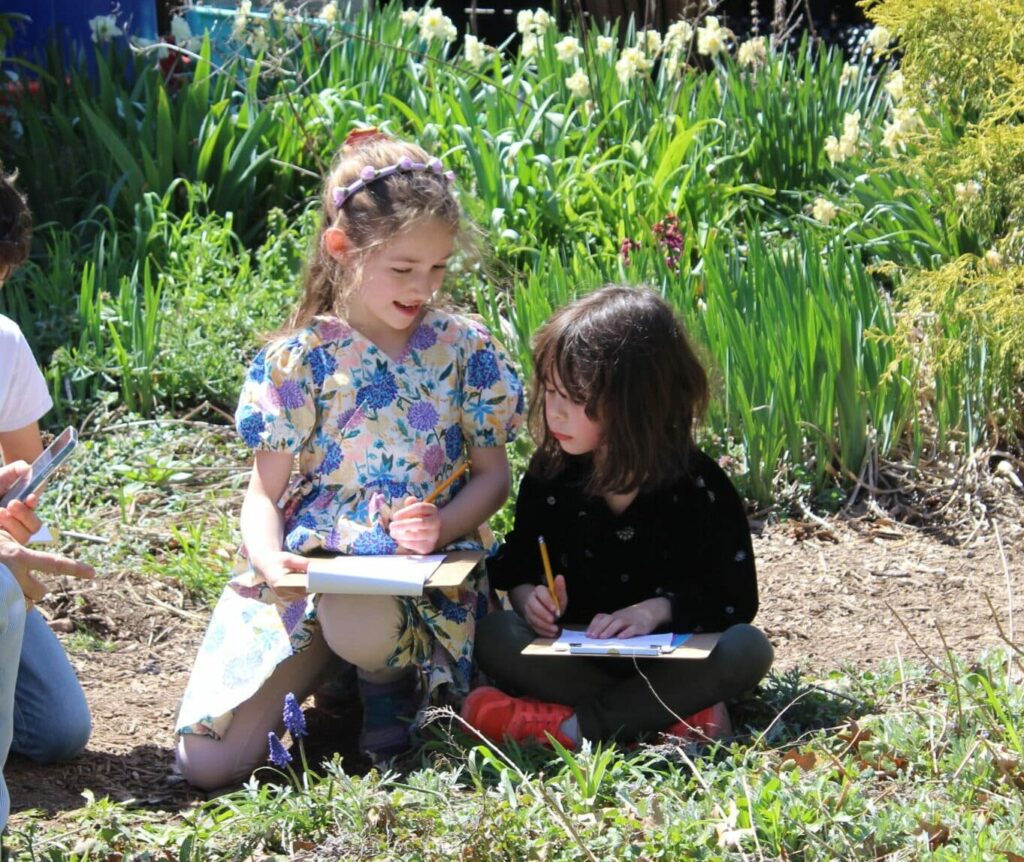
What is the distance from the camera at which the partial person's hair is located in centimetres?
264

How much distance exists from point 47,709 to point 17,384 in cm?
58

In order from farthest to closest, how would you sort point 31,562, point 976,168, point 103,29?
point 103,29, point 976,168, point 31,562

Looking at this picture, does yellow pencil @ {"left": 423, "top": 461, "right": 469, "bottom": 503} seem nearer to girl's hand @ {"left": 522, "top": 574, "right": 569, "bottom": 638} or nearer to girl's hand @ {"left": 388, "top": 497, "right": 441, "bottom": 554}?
girl's hand @ {"left": 388, "top": 497, "right": 441, "bottom": 554}

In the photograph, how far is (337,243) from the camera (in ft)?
8.84

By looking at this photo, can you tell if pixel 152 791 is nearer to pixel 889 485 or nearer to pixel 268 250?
pixel 889 485

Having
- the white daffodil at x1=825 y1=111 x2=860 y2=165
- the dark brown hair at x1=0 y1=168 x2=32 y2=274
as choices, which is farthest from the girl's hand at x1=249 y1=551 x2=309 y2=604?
the white daffodil at x1=825 y1=111 x2=860 y2=165

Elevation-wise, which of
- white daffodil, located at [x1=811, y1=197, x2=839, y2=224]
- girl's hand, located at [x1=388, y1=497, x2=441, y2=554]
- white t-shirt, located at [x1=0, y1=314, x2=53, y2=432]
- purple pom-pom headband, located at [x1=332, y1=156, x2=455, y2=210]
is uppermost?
purple pom-pom headband, located at [x1=332, y1=156, x2=455, y2=210]

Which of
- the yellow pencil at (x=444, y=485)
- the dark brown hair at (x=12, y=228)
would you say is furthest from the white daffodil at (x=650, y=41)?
the dark brown hair at (x=12, y=228)

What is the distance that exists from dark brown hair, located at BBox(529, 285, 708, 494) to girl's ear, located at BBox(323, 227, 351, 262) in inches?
15.4

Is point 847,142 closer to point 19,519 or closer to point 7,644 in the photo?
point 19,519

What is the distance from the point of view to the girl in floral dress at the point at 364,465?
8.52ft

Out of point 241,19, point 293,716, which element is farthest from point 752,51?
point 293,716

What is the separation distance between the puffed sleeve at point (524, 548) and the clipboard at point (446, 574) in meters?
0.17

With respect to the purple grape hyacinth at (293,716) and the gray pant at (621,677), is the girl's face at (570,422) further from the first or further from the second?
the purple grape hyacinth at (293,716)
